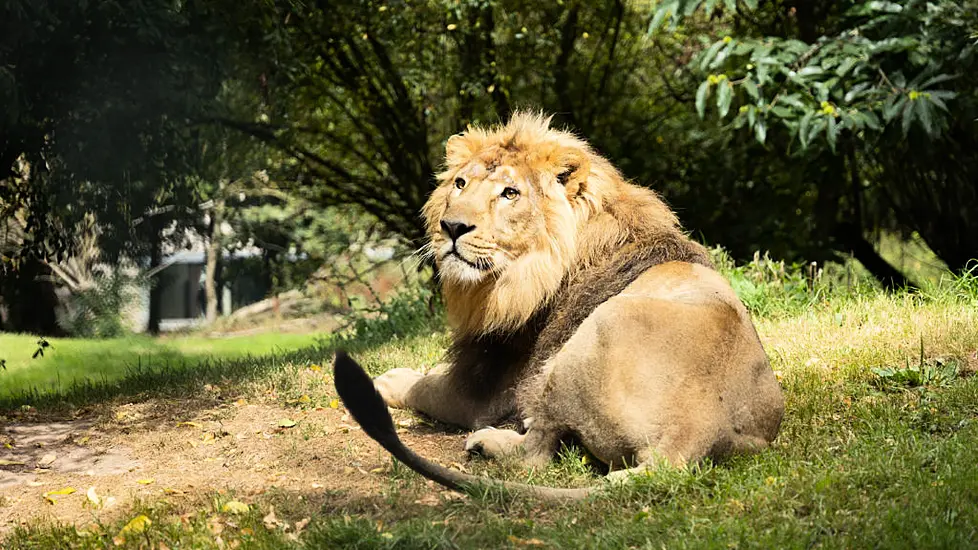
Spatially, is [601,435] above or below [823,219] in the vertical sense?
below

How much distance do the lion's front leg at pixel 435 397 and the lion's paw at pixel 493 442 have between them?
349mm

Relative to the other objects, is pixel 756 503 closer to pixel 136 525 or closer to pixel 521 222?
pixel 521 222

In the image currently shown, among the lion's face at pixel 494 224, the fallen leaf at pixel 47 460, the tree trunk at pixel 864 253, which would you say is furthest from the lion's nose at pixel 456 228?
the tree trunk at pixel 864 253

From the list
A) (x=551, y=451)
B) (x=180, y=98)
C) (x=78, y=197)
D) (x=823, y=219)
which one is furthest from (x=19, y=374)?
(x=823, y=219)

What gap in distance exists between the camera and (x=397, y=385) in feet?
19.2

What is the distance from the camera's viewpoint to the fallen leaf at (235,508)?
159 inches

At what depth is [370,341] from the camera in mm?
8680

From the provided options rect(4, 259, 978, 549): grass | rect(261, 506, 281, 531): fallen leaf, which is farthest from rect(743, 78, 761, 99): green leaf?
rect(261, 506, 281, 531): fallen leaf

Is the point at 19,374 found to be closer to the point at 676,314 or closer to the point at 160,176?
the point at 160,176

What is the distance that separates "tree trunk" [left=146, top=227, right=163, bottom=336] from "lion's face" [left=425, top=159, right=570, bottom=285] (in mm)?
7637

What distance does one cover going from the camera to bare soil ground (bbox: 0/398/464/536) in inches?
171

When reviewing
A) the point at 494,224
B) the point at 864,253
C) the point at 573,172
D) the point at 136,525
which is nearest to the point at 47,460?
the point at 136,525

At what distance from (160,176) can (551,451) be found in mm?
5173

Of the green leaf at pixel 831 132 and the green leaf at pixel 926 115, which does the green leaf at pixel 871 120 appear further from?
the green leaf at pixel 926 115
